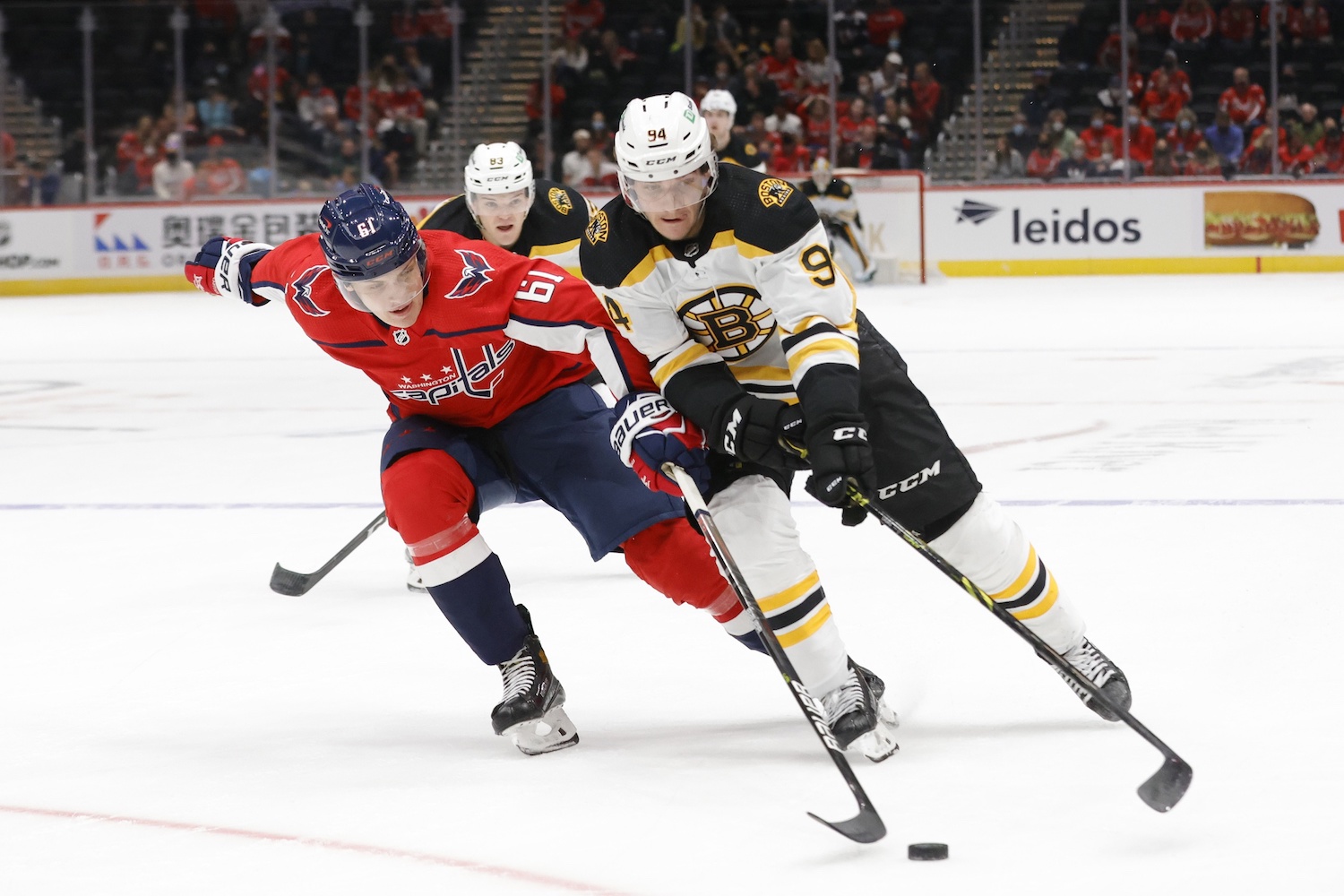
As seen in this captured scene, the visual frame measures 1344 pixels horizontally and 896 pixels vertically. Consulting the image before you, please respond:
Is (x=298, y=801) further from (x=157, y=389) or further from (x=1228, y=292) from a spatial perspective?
(x=1228, y=292)

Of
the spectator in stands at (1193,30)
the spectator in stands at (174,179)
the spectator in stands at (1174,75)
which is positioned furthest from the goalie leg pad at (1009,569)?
the spectator in stands at (174,179)

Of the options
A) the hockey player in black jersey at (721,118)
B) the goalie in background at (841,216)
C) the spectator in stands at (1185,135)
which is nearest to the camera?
the hockey player in black jersey at (721,118)

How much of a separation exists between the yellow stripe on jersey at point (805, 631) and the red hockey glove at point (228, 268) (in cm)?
132

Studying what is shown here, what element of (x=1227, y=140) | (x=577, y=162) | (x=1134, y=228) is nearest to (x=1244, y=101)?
(x=1227, y=140)

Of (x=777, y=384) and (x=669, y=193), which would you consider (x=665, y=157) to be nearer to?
(x=669, y=193)

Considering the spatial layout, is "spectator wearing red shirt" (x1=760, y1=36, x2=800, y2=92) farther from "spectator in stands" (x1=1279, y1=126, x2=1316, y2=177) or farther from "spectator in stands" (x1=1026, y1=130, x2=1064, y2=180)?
"spectator in stands" (x1=1279, y1=126, x2=1316, y2=177)

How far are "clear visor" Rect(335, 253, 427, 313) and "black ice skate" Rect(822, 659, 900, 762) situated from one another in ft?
3.21

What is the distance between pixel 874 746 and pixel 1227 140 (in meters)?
11.3

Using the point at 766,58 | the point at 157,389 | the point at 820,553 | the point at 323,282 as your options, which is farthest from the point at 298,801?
the point at 766,58

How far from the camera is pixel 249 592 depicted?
4059mm

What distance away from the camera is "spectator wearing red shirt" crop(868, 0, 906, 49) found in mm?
13984

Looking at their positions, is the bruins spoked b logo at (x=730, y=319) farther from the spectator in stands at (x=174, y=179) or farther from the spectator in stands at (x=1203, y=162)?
the spectator in stands at (x=174, y=179)

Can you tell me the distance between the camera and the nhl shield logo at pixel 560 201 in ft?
15.0

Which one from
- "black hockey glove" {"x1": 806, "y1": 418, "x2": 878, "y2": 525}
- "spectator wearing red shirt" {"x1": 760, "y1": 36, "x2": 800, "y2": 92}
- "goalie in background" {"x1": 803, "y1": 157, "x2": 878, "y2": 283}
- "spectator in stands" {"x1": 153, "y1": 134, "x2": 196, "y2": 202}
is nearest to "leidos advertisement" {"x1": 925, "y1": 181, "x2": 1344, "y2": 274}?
"goalie in background" {"x1": 803, "y1": 157, "x2": 878, "y2": 283}
